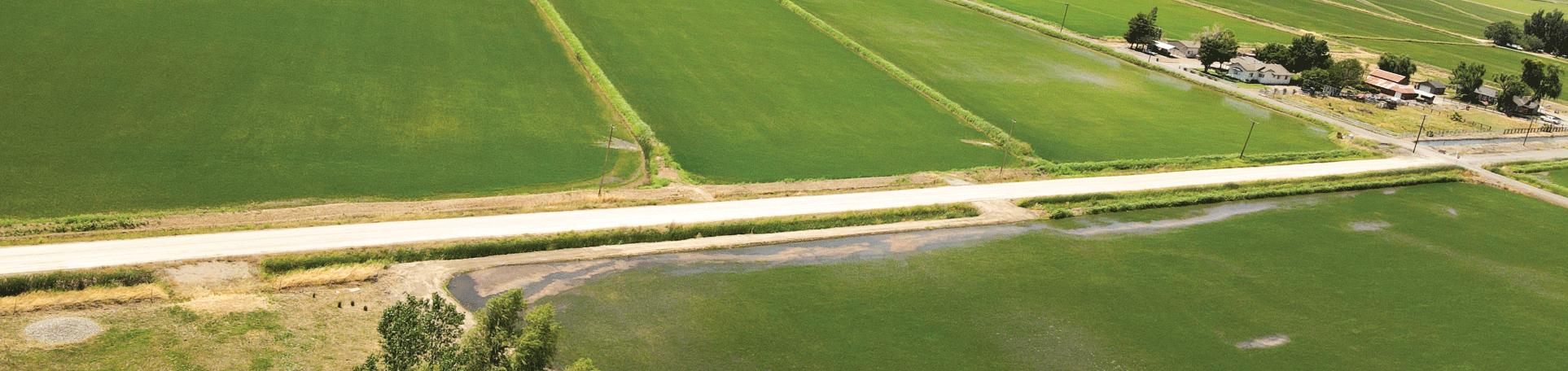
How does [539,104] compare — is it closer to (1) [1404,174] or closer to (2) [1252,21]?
(1) [1404,174]

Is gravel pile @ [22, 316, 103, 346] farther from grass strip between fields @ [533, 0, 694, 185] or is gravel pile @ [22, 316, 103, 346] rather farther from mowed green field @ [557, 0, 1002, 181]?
mowed green field @ [557, 0, 1002, 181]

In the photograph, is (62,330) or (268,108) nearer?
(62,330)

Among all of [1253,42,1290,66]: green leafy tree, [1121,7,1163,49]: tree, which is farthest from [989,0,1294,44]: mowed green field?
[1253,42,1290,66]: green leafy tree

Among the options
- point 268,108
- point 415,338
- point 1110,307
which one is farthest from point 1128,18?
point 415,338

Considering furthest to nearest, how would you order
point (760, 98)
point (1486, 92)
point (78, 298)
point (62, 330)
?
point (1486, 92) → point (760, 98) → point (78, 298) → point (62, 330)

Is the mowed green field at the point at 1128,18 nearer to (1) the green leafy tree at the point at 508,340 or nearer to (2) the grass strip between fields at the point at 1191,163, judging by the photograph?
(2) the grass strip between fields at the point at 1191,163

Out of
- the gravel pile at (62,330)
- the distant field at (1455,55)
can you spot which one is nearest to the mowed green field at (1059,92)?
the gravel pile at (62,330)

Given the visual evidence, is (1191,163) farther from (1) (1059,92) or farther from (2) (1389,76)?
(2) (1389,76)
